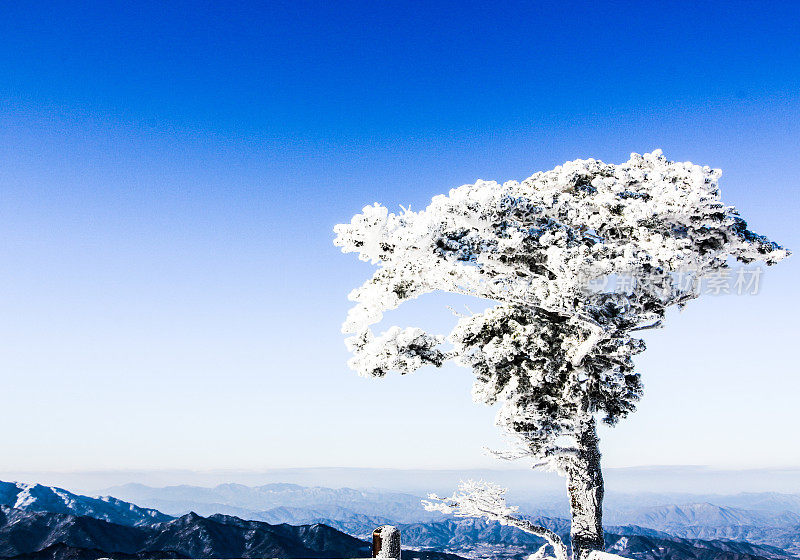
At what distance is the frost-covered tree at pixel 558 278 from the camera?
40.4 feet

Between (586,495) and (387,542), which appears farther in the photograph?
(586,495)

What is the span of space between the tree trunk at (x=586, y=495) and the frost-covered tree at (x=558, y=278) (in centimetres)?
3

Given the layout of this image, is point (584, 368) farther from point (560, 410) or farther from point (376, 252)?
point (376, 252)

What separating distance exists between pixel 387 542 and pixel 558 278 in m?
6.74

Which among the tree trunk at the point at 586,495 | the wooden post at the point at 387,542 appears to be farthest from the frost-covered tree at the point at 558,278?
the wooden post at the point at 387,542

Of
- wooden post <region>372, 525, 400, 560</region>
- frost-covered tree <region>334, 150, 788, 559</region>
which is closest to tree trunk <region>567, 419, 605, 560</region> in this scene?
frost-covered tree <region>334, 150, 788, 559</region>

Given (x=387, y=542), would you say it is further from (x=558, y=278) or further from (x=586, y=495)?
(x=558, y=278)

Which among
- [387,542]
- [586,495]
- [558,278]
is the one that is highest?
[558,278]

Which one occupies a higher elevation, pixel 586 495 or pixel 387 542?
pixel 586 495

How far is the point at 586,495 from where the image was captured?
14453 mm

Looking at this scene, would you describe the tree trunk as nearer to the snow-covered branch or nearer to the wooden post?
the snow-covered branch

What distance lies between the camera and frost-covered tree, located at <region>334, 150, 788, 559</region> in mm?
12328

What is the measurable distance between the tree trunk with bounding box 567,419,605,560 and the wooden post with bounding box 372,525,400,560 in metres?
5.12

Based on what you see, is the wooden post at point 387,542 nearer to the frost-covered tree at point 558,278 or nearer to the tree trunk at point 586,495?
the frost-covered tree at point 558,278
